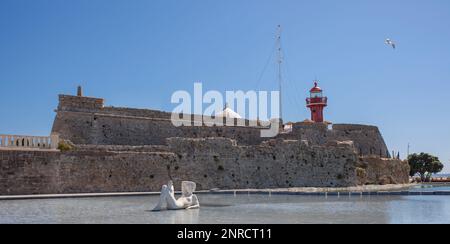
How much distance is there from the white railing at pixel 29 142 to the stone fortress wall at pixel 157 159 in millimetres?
451

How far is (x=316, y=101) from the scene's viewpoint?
51375mm

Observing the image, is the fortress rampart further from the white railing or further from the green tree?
the green tree

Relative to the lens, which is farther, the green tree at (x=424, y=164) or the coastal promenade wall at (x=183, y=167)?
the green tree at (x=424, y=164)

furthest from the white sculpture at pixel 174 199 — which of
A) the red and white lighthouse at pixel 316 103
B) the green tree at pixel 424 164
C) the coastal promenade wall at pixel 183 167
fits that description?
the green tree at pixel 424 164

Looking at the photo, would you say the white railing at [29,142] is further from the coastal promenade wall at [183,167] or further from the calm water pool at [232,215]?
the calm water pool at [232,215]

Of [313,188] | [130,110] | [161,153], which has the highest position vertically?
[130,110]

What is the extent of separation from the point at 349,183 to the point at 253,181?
749 centimetres

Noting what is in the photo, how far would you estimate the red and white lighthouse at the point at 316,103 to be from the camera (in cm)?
5109

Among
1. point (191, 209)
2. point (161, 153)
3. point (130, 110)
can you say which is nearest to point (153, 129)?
point (130, 110)

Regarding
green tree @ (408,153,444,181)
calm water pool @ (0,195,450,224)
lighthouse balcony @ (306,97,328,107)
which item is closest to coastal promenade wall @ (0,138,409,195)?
calm water pool @ (0,195,450,224)

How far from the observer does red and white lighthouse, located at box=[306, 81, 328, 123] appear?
5109 centimetres

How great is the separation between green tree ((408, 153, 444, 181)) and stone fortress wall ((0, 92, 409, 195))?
2530 cm
